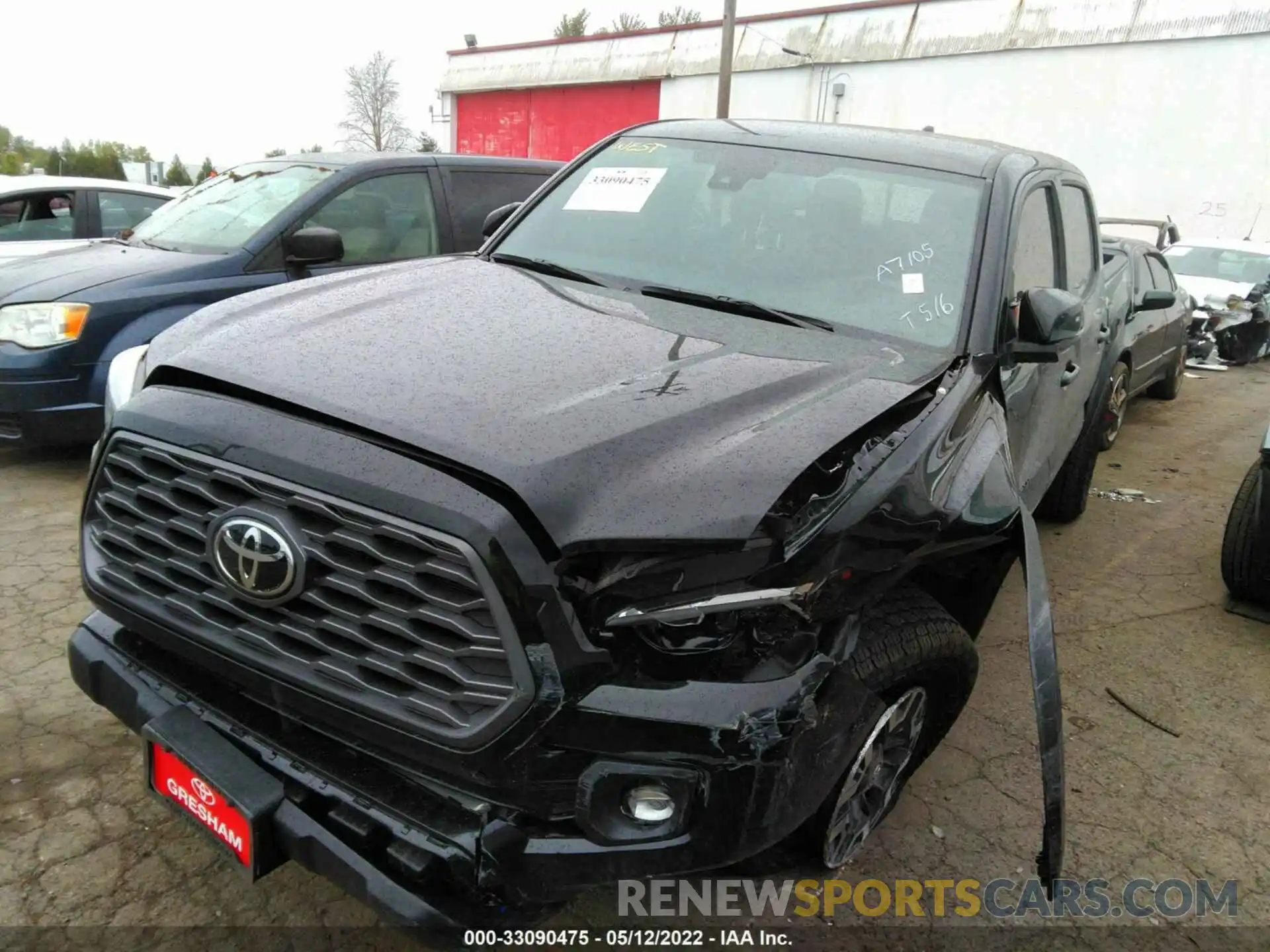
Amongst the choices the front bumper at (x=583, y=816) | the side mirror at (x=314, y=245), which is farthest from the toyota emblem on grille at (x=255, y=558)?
the side mirror at (x=314, y=245)

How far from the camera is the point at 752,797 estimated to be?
5.43 ft

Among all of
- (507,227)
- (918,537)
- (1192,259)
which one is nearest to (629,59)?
(1192,259)

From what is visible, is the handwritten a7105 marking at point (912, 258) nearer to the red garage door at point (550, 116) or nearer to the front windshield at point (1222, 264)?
the front windshield at point (1222, 264)

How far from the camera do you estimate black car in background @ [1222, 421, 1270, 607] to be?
388cm

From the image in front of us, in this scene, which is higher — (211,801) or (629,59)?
(629,59)

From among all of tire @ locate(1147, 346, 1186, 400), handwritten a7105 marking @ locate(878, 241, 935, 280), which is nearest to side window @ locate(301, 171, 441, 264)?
handwritten a7105 marking @ locate(878, 241, 935, 280)

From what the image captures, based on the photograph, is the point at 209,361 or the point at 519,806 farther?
the point at 209,361

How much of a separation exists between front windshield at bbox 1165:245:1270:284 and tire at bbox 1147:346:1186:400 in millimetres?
3558

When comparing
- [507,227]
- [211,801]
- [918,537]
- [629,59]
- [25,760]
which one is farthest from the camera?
[629,59]

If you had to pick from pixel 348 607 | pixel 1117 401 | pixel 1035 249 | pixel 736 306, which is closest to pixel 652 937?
pixel 348 607

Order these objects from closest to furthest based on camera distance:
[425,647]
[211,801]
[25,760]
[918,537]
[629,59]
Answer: [425,647]
[211,801]
[918,537]
[25,760]
[629,59]

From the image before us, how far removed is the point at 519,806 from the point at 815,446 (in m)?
0.88

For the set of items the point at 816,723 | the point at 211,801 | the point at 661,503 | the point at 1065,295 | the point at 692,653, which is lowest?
the point at 211,801

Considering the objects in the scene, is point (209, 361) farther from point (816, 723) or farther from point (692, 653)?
point (816, 723)
